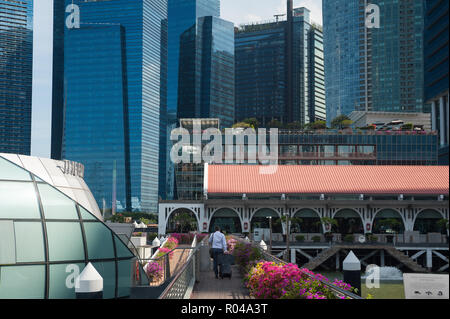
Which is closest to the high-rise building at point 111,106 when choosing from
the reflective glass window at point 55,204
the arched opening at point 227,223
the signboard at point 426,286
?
the arched opening at point 227,223

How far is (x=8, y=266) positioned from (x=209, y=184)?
164 feet

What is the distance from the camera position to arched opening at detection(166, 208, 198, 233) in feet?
202

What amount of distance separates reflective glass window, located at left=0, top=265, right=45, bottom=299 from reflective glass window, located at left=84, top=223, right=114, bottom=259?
1.81 m

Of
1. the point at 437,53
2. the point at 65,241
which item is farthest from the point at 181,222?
the point at 437,53

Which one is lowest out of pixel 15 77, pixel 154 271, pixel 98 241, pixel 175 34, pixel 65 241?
pixel 154 271

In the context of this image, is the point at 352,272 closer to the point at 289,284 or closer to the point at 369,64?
the point at 289,284

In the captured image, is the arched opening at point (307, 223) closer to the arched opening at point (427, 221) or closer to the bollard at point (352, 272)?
the arched opening at point (427, 221)

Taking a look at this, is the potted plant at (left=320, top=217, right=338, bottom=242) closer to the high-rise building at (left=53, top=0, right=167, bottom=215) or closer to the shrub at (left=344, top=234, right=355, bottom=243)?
the shrub at (left=344, top=234, right=355, bottom=243)

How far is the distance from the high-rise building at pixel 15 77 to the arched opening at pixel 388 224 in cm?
15322

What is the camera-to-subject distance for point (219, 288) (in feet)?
55.5

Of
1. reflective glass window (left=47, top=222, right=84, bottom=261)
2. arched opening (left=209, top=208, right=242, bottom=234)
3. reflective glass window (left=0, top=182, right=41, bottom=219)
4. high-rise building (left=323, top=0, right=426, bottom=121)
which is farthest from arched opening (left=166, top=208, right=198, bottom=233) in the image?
high-rise building (left=323, top=0, right=426, bottom=121)

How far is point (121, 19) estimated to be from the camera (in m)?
175

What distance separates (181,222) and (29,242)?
49129 mm

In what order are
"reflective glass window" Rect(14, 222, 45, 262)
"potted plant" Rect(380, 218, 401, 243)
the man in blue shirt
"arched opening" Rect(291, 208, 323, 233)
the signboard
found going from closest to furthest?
the signboard, "reflective glass window" Rect(14, 222, 45, 262), the man in blue shirt, "potted plant" Rect(380, 218, 401, 243), "arched opening" Rect(291, 208, 323, 233)
